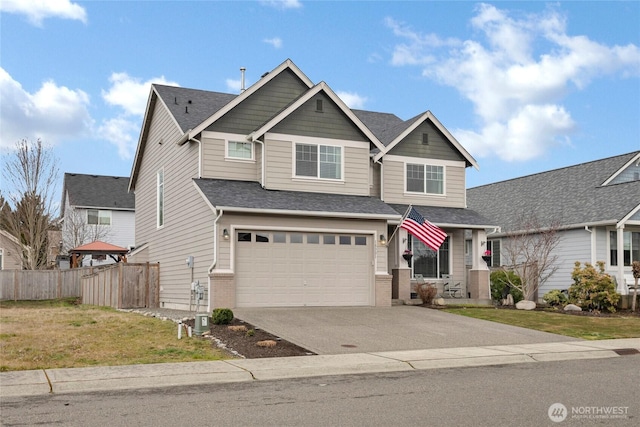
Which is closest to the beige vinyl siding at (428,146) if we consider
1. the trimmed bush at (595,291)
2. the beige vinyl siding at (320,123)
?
the beige vinyl siding at (320,123)

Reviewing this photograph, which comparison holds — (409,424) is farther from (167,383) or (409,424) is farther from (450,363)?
(450,363)

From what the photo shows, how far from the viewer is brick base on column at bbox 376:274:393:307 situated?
23172 millimetres

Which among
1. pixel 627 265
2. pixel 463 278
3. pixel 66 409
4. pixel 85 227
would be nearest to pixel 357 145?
pixel 463 278

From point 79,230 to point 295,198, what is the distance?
97.1 feet

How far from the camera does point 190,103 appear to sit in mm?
27172

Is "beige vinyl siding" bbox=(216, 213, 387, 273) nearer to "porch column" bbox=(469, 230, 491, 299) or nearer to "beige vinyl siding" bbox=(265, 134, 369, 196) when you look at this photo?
"beige vinyl siding" bbox=(265, 134, 369, 196)

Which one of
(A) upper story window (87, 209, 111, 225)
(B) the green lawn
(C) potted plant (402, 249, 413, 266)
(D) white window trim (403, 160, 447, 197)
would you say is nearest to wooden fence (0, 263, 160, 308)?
(C) potted plant (402, 249, 413, 266)

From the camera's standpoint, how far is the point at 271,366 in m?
12.1

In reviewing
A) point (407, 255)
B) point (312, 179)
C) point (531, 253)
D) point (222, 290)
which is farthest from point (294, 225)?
point (531, 253)

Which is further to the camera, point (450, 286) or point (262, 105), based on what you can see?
point (450, 286)

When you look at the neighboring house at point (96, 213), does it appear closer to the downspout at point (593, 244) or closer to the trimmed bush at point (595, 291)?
the downspout at point (593, 244)

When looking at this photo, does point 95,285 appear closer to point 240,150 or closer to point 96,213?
point 240,150

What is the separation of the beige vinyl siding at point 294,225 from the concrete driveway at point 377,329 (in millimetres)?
1875

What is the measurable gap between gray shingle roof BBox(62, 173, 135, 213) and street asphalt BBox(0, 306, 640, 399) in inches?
1250
